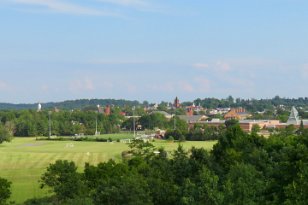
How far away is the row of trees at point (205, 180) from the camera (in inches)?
1062

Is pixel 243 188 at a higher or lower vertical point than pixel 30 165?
higher

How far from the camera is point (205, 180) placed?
27.9 metres

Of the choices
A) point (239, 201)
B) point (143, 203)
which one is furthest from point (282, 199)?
point (143, 203)

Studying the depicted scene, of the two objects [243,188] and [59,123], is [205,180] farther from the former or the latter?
[59,123]

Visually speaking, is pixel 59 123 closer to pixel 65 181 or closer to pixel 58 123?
pixel 58 123

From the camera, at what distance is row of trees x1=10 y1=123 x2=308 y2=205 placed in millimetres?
26969

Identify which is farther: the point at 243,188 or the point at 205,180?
the point at 205,180

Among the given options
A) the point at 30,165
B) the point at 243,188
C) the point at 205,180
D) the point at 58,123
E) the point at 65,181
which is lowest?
the point at 30,165

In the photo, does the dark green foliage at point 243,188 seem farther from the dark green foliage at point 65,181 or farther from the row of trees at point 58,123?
the row of trees at point 58,123

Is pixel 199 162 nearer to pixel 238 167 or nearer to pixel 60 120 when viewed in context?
pixel 238 167

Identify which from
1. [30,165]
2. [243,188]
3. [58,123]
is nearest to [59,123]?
[58,123]

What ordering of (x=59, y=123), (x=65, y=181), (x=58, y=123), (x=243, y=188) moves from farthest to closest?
(x=59, y=123) < (x=58, y=123) < (x=65, y=181) < (x=243, y=188)

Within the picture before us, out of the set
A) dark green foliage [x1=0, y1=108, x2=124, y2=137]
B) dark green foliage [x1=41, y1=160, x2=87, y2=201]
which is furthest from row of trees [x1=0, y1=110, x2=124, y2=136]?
dark green foliage [x1=41, y1=160, x2=87, y2=201]

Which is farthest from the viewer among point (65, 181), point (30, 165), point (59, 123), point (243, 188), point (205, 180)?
point (59, 123)
